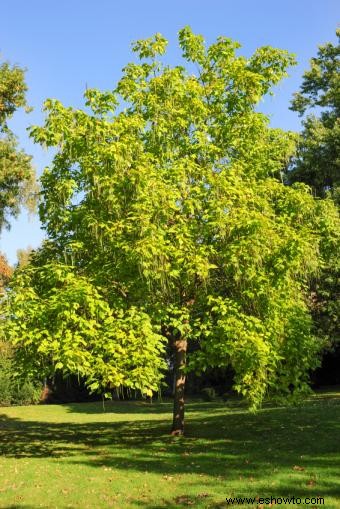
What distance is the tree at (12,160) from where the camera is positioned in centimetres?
2486

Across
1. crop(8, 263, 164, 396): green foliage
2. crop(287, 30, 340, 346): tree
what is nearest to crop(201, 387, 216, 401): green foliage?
crop(287, 30, 340, 346): tree

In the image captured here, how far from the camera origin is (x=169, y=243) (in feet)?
42.3

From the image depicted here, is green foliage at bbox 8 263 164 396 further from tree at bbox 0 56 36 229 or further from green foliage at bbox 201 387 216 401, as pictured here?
green foliage at bbox 201 387 216 401

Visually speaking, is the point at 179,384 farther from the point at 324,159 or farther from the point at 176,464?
the point at 324,159

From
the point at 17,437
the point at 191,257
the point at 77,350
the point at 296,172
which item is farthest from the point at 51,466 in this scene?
the point at 296,172

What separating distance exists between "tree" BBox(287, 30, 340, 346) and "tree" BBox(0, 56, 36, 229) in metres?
16.1

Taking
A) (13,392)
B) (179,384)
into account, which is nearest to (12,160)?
(179,384)

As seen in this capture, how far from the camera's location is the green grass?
390 inches

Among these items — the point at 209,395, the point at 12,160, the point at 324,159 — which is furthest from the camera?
the point at 209,395

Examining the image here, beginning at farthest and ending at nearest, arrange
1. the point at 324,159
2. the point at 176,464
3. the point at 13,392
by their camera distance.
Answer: the point at 13,392
the point at 324,159
the point at 176,464

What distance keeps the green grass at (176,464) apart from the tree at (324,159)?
383 inches

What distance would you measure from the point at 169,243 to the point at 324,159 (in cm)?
2102

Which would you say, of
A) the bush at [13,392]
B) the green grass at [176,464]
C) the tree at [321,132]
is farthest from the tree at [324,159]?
the bush at [13,392]

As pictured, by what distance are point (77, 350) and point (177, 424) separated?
301 inches
